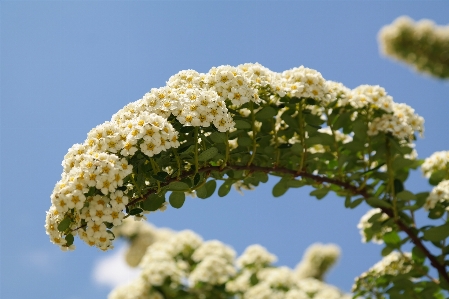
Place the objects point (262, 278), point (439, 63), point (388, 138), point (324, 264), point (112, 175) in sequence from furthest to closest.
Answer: point (439, 63) < point (324, 264) < point (262, 278) < point (388, 138) < point (112, 175)

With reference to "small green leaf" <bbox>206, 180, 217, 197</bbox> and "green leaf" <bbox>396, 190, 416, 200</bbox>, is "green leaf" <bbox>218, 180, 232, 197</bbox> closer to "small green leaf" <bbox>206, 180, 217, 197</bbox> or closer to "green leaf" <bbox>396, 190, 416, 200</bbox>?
"small green leaf" <bbox>206, 180, 217, 197</bbox>

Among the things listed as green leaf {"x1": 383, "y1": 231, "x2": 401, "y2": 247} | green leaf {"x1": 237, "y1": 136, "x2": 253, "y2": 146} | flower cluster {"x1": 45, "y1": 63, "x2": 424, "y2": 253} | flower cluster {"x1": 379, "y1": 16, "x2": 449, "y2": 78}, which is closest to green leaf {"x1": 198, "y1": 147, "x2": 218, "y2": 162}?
flower cluster {"x1": 45, "y1": 63, "x2": 424, "y2": 253}

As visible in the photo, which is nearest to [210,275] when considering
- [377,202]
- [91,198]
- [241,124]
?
[377,202]

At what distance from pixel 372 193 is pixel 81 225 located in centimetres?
164

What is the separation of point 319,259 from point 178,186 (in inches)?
286

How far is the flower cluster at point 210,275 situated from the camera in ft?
13.0

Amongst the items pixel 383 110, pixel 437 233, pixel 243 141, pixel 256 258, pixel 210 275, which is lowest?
pixel 437 233

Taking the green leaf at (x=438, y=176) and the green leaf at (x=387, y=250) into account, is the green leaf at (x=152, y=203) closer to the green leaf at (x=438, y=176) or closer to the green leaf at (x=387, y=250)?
the green leaf at (x=387, y=250)

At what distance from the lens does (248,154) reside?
7.47 feet

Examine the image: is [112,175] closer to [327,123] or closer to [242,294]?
[327,123]

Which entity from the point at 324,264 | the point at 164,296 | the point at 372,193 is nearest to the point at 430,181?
the point at 372,193

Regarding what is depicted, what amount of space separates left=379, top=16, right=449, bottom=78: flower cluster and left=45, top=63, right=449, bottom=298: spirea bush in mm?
10501

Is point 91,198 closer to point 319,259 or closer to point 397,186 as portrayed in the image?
point 397,186

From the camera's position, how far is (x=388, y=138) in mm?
2428
